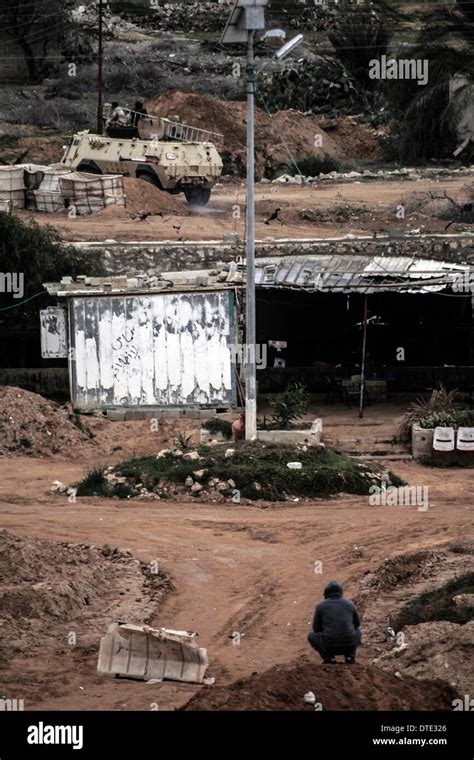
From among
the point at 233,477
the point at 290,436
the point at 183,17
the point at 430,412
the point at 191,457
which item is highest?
the point at 183,17

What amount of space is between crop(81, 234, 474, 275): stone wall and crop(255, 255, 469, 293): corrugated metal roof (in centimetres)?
322

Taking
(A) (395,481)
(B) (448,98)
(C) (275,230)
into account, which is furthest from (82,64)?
(A) (395,481)

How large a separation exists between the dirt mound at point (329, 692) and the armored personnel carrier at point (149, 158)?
30.2 meters

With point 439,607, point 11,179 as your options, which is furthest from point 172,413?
point 11,179

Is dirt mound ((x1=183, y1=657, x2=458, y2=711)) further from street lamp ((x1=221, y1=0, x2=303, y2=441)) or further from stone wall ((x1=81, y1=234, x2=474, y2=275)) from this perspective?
stone wall ((x1=81, y1=234, x2=474, y2=275))

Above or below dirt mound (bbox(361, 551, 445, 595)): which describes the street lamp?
above

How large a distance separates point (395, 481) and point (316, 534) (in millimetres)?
2951

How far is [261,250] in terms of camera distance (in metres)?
32.9

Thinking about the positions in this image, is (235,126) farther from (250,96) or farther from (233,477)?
(233,477)

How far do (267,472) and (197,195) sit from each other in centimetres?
2140

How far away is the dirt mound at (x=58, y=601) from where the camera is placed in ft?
44.6

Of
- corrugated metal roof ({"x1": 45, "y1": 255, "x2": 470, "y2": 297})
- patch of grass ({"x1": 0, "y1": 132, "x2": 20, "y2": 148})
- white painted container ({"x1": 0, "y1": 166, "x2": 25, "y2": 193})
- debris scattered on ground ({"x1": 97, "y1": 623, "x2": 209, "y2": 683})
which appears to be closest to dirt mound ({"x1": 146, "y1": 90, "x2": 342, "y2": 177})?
patch of grass ({"x1": 0, "y1": 132, "x2": 20, "y2": 148})

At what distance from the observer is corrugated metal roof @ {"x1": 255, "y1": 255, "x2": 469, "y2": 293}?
26609 mm

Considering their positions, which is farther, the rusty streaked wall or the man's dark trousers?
the rusty streaked wall
